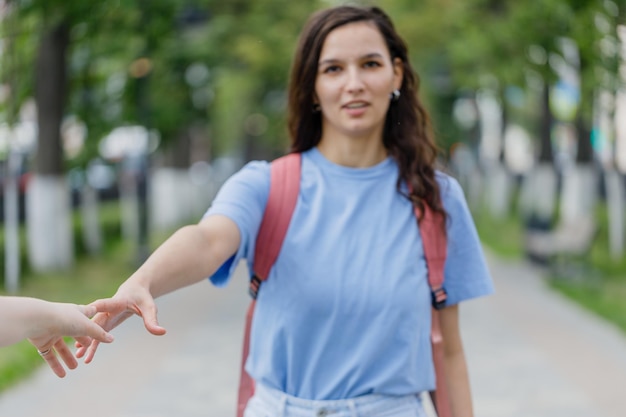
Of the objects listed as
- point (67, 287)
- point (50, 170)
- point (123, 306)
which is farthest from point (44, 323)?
point (50, 170)

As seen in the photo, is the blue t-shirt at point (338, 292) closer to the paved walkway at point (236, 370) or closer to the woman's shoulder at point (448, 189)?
the woman's shoulder at point (448, 189)

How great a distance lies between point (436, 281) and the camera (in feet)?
8.13

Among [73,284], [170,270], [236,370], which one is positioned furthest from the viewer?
[73,284]

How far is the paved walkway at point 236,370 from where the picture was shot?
7.36m

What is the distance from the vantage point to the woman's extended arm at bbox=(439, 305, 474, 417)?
264cm

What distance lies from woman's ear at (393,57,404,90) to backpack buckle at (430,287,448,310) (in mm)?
500

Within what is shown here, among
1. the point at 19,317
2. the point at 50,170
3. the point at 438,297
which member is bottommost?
the point at 50,170

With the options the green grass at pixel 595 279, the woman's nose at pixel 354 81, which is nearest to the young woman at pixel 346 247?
the woman's nose at pixel 354 81

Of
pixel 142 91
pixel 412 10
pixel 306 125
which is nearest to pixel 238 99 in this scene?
pixel 412 10

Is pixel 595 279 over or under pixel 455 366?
under

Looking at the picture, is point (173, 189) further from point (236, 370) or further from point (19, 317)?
point (19, 317)

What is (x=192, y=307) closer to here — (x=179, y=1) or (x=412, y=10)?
(x=179, y=1)

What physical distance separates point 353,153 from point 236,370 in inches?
247

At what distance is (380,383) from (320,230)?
35 centimetres
